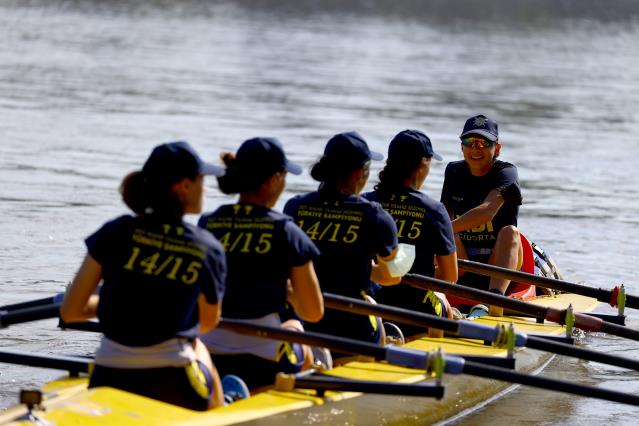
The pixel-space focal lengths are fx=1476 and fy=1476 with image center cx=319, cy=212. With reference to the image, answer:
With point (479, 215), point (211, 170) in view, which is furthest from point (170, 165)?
point (479, 215)

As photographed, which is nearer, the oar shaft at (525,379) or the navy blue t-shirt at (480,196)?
the oar shaft at (525,379)

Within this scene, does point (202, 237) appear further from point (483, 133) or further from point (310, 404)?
point (483, 133)

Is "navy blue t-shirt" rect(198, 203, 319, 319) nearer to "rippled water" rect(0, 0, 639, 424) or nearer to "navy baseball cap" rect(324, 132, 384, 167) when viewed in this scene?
"navy baseball cap" rect(324, 132, 384, 167)

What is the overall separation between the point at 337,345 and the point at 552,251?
33.6 feet

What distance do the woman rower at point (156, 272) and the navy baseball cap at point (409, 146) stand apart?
8.20 feet

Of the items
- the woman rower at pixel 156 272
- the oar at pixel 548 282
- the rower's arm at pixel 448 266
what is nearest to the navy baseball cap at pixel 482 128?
the oar at pixel 548 282

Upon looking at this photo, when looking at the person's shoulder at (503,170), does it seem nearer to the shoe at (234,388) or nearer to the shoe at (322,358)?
the shoe at (322,358)

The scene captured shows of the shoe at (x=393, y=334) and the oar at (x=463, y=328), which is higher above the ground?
the oar at (x=463, y=328)

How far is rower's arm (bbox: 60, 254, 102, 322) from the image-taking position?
7332 mm

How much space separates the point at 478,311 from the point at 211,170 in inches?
198

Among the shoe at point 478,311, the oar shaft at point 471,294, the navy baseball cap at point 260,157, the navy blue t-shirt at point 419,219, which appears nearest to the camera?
the navy baseball cap at point 260,157

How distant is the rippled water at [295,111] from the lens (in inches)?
622

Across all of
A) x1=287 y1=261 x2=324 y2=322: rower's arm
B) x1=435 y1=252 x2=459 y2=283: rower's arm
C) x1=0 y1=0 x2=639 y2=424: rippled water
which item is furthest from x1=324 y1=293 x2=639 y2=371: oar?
x1=0 y1=0 x2=639 y2=424: rippled water

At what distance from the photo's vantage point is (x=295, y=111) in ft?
105
